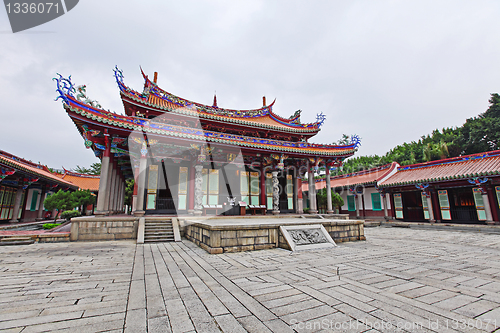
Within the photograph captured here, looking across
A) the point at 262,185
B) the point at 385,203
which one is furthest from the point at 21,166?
the point at 385,203

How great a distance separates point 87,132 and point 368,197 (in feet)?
68.4

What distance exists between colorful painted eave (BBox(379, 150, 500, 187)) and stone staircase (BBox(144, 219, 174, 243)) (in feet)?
52.3

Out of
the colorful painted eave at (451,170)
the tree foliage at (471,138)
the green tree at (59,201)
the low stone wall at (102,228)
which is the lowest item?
the low stone wall at (102,228)

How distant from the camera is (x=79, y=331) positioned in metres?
2.05

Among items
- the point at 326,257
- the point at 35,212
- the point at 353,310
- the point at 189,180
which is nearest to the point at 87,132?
the point at 189,180

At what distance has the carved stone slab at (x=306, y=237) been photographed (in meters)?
5.94

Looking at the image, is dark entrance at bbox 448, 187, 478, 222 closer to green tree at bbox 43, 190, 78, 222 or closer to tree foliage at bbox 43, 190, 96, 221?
tree foliage at bbox 43, 190, 96, 221

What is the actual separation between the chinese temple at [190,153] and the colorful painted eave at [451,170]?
17.4 feet

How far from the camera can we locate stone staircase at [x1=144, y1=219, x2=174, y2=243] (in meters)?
8.13

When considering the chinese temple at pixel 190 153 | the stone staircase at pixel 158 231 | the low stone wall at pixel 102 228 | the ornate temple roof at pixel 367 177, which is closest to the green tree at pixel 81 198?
the chinese temple at pixel 190 153

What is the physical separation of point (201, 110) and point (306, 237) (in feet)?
37.3

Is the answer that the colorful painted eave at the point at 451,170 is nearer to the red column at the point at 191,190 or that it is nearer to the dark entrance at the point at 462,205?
the dark entrance at the point at 462,205

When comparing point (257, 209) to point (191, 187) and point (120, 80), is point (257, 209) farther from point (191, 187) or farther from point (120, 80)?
point (120, 80)

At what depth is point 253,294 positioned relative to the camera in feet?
9.51
